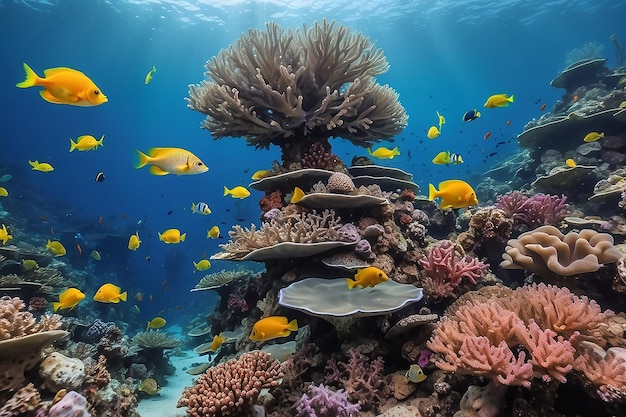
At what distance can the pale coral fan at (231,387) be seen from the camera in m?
3.06

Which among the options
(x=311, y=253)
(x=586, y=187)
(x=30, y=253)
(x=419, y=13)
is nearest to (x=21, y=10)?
(x=30, y=253)

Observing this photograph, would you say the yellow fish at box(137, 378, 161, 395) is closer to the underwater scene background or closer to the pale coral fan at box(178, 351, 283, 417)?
the underwater scene background

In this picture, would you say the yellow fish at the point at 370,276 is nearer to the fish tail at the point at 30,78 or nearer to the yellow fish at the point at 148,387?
the fish tail at the point at 30,78

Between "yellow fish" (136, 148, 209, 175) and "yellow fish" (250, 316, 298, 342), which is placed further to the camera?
"yellow fish" (136, 148, 209, 175)

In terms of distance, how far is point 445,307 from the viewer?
4410mm

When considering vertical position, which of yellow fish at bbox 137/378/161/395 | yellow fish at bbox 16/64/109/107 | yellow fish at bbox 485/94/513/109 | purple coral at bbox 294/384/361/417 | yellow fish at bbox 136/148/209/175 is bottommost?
yellow fish at bbox 137/378/161/395

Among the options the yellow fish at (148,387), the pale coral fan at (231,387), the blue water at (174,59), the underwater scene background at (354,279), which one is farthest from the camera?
the blue water at (174,59)

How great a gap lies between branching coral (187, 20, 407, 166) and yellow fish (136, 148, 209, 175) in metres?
1.68

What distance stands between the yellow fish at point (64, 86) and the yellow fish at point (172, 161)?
Answer: 0.83 m

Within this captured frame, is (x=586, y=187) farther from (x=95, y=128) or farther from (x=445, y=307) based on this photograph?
(x=95, y=128)

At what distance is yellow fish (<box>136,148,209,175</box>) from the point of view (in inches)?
156

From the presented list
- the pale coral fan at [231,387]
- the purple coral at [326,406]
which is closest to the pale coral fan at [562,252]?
the purple coral at [326,406]

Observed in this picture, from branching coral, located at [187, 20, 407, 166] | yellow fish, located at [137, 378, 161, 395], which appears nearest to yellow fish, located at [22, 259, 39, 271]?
yellow fish, located at [137, 378, 161, 395]

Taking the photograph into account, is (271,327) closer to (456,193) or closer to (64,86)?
(456,193)
